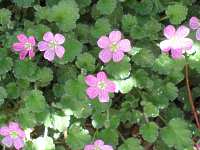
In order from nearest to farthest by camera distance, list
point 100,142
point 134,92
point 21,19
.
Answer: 1. point 100,142
2. point 134,92
3. point 21,19

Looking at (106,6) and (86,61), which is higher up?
(106,6)

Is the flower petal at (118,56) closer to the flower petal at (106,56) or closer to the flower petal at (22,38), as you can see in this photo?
the flower petal at (106,56)

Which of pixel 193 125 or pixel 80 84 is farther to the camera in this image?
pixel 193 125

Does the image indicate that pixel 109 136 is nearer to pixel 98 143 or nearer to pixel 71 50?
pixel 98 143

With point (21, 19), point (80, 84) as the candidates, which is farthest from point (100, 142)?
point (21, 19)

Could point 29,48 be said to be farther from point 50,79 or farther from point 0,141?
point 0,141

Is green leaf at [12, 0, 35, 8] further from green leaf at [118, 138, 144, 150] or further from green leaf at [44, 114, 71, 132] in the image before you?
green leaf at [118, 138, 144, 150]

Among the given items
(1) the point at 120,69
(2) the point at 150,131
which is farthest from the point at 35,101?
(2) the point at 150,131

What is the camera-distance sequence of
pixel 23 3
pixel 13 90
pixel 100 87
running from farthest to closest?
pixel 23 3 < pixel 13 90 < pixel 100 87
